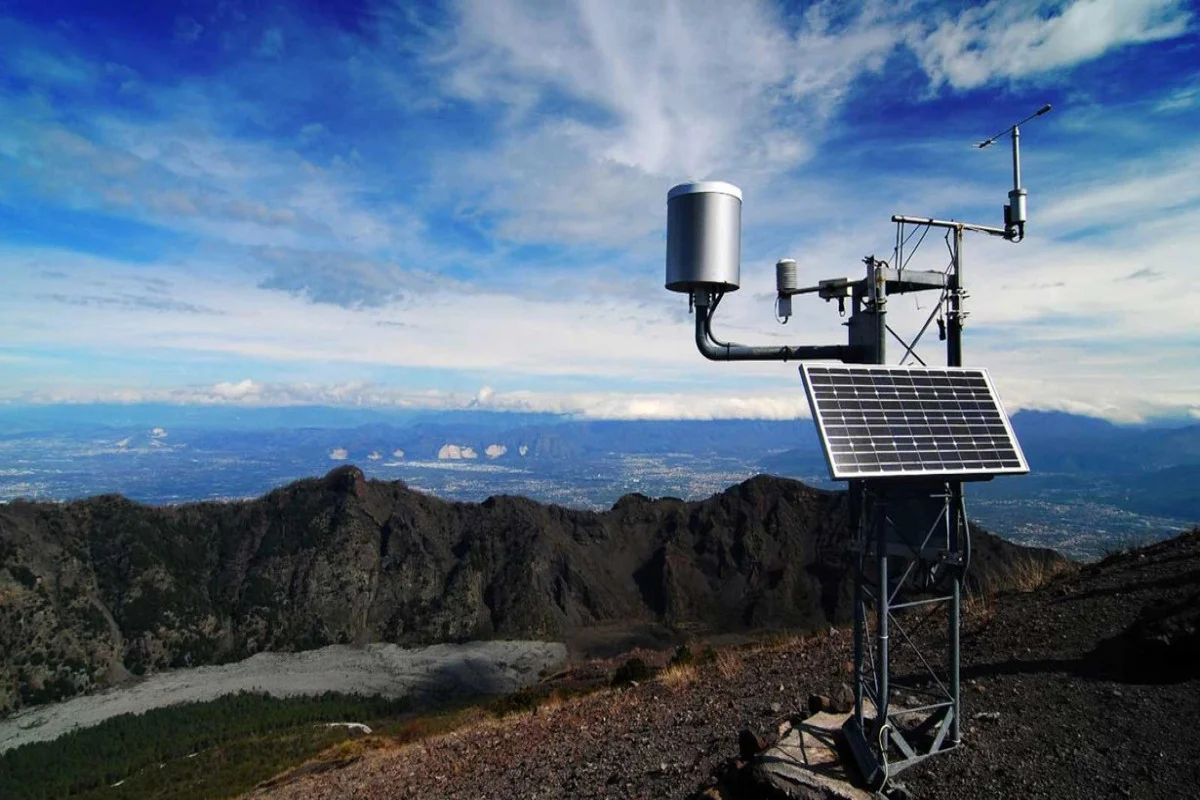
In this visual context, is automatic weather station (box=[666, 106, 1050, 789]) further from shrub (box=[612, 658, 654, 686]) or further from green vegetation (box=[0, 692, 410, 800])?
green vegetation (box=[0, 692, 410, 800])

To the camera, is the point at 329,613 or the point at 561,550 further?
the point at 561,550

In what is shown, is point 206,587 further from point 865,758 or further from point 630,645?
point 865,758

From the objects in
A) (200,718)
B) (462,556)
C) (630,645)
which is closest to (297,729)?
(200,718)

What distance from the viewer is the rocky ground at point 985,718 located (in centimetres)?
891

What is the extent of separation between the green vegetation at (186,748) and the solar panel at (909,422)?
1456 inches

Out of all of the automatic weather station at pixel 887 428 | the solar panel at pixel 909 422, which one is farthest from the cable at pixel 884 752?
the solar panel at pixel 909 422

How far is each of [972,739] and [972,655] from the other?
4527mm

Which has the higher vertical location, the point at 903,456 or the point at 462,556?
the point at 903,456

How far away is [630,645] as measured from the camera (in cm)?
8769

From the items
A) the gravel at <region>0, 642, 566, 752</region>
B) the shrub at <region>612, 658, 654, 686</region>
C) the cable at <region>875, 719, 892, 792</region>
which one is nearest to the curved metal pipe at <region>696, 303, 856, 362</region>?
the cable at <region>875, 719, 892, 792</region>

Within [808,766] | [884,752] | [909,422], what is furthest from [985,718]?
[909,422]

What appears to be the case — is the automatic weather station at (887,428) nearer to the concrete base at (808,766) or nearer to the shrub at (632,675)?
the concrete base at (808,766)

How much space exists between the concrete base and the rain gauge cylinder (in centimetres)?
612

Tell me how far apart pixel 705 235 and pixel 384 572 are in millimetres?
104274
